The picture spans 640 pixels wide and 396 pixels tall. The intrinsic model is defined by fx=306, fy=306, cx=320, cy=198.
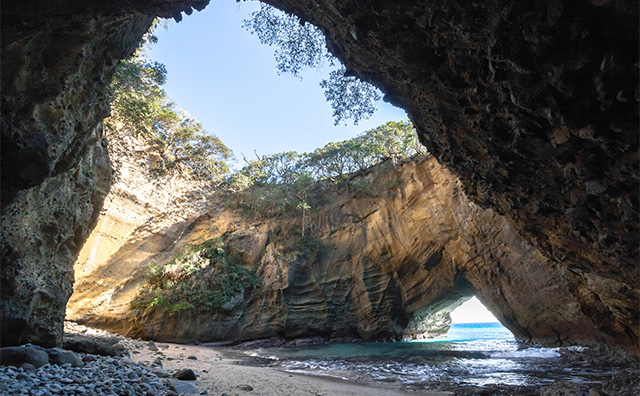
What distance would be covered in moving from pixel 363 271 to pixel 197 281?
9574 mm

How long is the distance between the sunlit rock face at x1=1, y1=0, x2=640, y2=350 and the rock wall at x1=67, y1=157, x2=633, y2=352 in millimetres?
8031

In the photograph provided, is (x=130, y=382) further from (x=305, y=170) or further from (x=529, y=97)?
(x=305, y=170)

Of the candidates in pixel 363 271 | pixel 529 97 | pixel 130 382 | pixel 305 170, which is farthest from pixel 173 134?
pixel 529 97

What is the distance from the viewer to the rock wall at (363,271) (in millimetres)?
14250

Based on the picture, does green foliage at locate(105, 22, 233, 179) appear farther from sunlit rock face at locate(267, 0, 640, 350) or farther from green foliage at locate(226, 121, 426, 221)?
sunlit rock face at locate(267, 0, 640, 350)

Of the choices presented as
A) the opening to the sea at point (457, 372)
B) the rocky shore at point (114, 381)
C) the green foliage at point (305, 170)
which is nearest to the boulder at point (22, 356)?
the rocky shore at point (114, 381)

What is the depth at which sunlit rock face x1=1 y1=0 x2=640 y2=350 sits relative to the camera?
313cm

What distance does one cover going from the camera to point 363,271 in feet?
62.0

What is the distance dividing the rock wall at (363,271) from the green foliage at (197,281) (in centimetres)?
47

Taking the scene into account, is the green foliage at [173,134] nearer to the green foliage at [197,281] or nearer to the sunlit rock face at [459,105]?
the green foliage at [197,281]

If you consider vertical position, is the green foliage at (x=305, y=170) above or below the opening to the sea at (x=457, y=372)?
above

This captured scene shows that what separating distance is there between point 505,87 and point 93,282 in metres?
18.2

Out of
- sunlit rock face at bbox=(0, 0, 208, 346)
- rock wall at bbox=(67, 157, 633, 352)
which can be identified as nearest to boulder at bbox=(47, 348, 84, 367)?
sunlit rock face at bbox=(0, 0, 208, 346)

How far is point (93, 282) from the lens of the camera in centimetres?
1486
